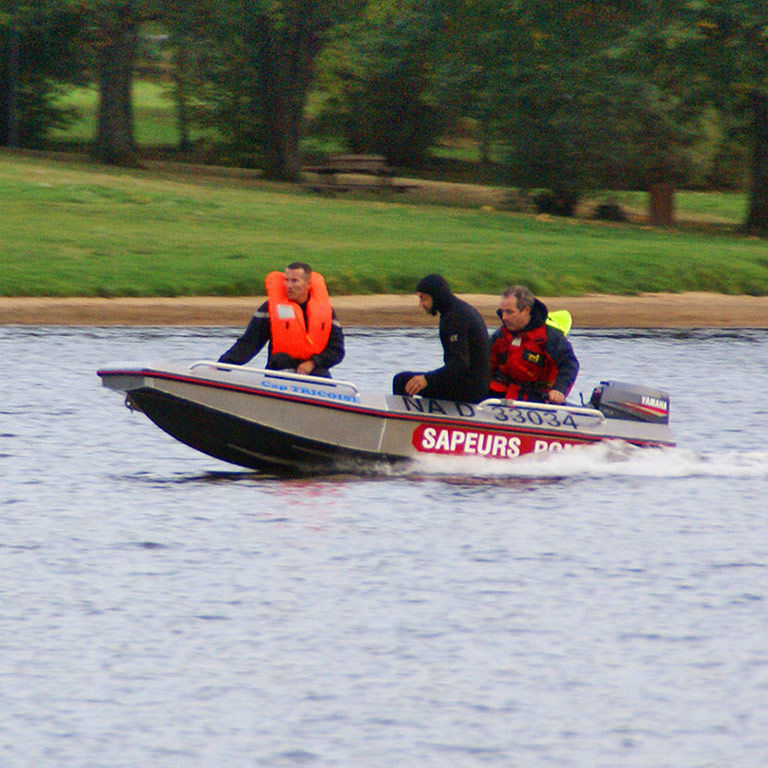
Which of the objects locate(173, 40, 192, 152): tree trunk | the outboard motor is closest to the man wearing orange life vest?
the outboard motor

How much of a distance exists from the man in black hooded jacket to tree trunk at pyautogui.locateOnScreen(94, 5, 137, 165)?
3113cm

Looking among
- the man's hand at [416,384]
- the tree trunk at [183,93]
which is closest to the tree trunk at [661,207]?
the tree trunk at [183,93]

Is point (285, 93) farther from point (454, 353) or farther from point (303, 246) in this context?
point (454, 353)

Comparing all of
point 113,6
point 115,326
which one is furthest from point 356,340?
point 113,6

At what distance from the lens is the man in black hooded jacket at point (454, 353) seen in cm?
1082

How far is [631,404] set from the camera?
11.7 m

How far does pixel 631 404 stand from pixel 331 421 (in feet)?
7.44

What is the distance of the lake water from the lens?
6148 mm

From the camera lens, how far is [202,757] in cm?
589

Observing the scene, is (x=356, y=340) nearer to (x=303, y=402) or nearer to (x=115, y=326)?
(x=115, y=326)

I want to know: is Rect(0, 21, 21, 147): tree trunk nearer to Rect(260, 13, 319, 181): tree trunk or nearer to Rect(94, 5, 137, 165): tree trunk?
Rect(94, 5, 137, 165): tree trunk

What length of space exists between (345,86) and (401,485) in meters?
39.0

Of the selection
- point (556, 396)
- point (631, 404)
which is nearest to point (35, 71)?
point (631, 404)

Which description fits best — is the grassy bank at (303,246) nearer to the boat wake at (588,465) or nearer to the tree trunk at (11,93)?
the tree trunk at (11,93)
